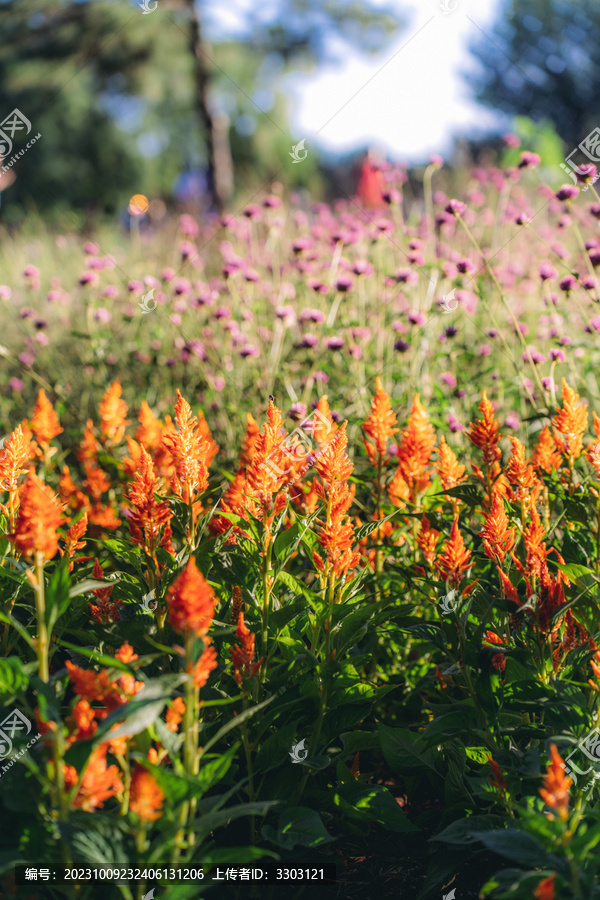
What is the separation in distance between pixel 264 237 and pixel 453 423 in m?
5.14

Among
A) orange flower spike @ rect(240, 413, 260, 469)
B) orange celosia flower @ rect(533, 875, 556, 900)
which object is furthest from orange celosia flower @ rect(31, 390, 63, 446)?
orange celosia flower @ rect(533, 875, 556, 900)

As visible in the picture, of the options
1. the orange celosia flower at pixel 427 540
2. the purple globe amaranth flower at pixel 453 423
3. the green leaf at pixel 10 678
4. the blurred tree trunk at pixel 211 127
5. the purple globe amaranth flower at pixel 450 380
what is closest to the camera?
the green leaf at pixel 10 678

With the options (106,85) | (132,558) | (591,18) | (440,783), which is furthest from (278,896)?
(591,18)

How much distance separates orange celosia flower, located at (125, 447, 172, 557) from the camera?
1399mm

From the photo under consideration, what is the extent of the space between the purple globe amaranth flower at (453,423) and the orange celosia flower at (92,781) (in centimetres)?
197

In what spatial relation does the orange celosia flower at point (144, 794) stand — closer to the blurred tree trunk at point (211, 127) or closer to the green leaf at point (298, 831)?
the green leaf at point (298, 831)

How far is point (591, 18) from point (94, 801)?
3760 cm

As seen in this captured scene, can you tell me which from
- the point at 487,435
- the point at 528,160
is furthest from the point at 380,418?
the point at 528,160

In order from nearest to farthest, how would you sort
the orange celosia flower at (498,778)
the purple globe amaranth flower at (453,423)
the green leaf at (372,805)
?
the orange celosia flower at (498,778), the green leaf at (372,805), the purple globe amaranth flower at (453,423)

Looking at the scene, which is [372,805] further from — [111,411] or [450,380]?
[450,380]

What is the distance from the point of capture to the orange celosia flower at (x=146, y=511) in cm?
140

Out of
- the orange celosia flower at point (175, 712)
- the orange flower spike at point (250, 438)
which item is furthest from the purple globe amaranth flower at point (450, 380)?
Result: the orange celosia flower at point (175, 712)

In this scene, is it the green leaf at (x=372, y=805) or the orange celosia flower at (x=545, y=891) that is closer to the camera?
the orange celosia flower at (x=545, y=891)

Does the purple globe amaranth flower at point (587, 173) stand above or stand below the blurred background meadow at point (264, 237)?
above
